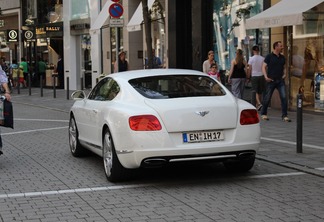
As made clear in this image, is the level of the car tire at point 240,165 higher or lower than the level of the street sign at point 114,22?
lower

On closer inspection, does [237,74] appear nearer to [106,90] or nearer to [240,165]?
[106,90]

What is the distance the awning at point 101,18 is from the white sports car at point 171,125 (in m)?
19.3

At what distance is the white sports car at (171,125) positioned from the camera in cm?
695

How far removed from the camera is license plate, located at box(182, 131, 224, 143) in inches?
276

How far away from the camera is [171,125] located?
6.96m

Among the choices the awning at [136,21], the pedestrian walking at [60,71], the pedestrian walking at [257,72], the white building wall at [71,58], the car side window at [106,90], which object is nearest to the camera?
the car side window at [106,90]

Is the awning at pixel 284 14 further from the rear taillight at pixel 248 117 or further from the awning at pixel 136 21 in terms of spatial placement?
the awning at pixel 136 21

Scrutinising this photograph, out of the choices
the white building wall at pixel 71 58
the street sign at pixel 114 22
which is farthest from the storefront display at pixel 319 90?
the white building wall at pixel 71 58

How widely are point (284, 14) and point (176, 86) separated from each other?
7.90 metres

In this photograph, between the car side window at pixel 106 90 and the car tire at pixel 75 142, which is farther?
the car tire at pixel 75 142

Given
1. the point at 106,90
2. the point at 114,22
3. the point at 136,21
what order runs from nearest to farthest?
the point at 106,90, the point at 114,22, the point at 136,21

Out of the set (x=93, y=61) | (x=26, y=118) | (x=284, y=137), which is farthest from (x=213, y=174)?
(x=93, y=61)

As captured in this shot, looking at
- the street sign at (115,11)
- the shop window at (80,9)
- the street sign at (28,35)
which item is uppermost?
the shop window at (80,9)

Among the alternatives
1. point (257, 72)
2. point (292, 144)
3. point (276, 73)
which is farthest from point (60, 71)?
point (292, 144)
